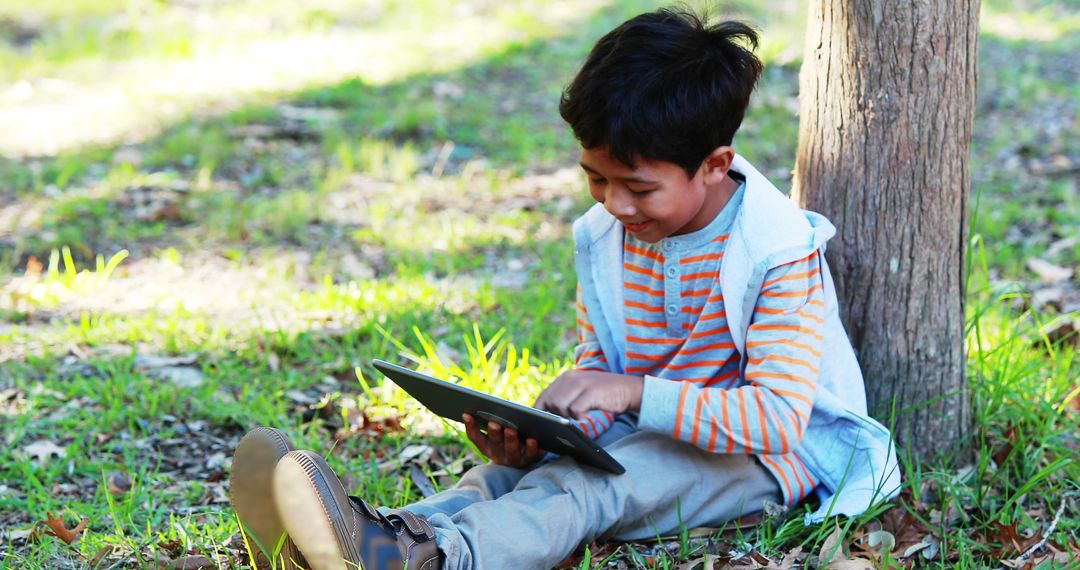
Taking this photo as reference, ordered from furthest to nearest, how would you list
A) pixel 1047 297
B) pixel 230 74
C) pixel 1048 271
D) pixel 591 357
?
1. pixel 230 74
2. pixel 1048 271
3. pixel 1047 297
4. pixel 591 357

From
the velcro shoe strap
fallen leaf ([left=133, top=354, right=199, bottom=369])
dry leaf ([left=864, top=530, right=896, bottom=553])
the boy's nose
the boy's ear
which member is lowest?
fallen leaf ([left=133, top=354, right=199, bottom=369])

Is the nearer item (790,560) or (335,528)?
(335,528)

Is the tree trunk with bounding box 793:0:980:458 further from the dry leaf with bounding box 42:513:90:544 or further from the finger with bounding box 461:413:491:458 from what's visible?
the dry leaf with bounding box 42:513:90:544

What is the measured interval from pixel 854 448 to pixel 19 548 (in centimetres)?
201

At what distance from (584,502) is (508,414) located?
0.95 ft

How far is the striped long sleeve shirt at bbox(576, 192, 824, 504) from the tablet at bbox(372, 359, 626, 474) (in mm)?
154

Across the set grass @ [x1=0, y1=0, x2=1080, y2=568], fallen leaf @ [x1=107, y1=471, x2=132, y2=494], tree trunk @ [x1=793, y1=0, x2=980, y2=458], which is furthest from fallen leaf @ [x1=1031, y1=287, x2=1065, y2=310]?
fallen leaf @ [x1=107, y1=471, x2=132, y2=494]

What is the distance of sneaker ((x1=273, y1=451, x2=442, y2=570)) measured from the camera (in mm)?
1988

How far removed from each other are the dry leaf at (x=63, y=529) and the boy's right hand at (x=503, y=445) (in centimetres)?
95

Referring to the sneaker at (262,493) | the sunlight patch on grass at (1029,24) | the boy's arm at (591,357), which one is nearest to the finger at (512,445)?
the boy's arm at (591,357)

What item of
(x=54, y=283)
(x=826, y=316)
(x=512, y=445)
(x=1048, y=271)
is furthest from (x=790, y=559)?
(x=54, y=283)

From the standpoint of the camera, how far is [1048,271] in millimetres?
4059

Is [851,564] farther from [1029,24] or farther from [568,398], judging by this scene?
[1029,24]

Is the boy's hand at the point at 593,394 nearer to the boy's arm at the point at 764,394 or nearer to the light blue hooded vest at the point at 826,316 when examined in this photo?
the boy's arm at the point at 764,394
